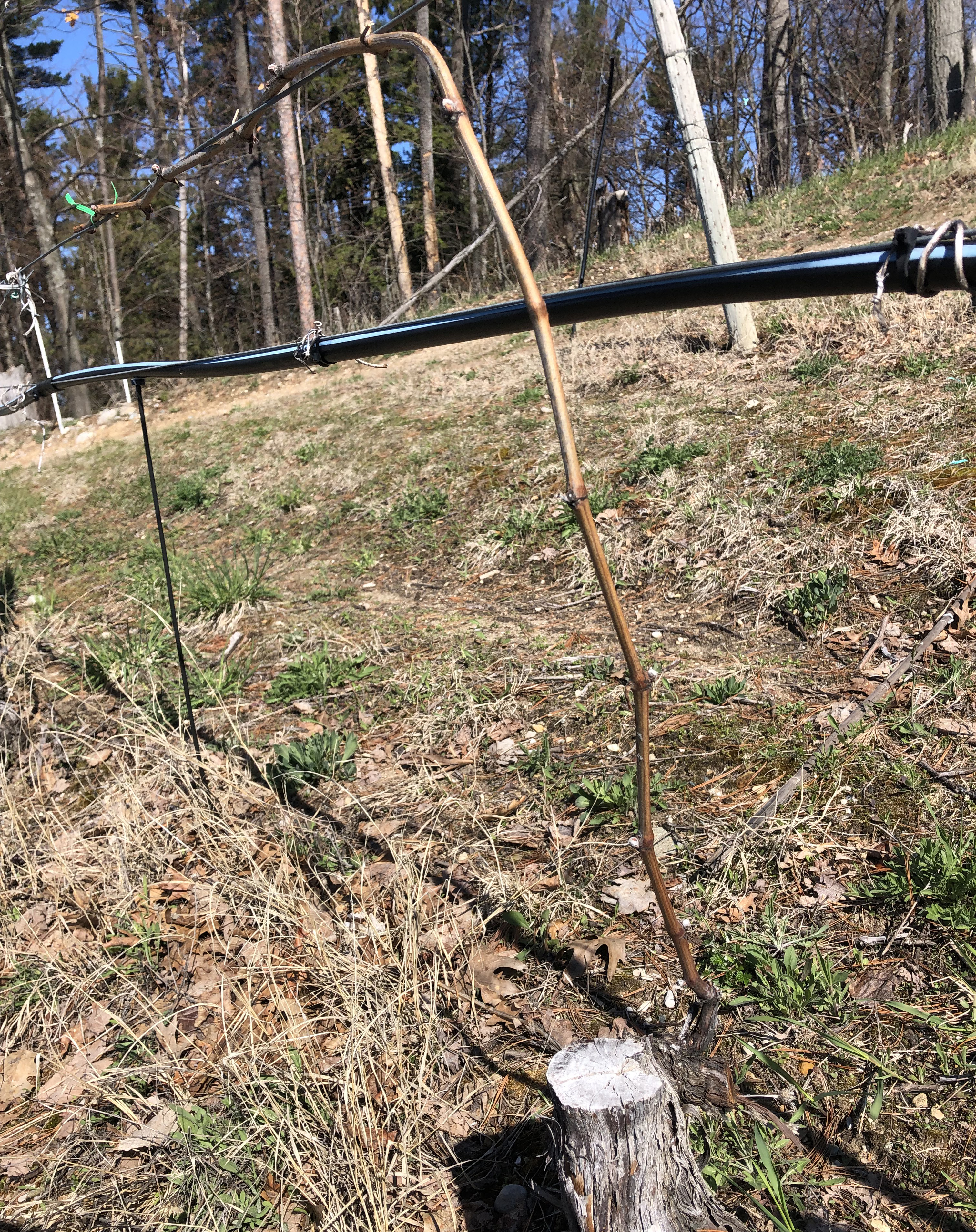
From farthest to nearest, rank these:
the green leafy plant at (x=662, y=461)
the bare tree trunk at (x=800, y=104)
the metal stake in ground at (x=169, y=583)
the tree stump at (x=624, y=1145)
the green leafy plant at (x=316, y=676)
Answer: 1. the bare tree trunk at (x=800, y=104)
2. the green leafy plant at (x=662, y=461)
3. the green leafy plant at (x=316, y=676)
4. the metal stake in ground at (x=169, y=583)
5. the tree stump at (x=624, y=1145)

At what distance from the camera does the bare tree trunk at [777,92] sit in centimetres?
1462

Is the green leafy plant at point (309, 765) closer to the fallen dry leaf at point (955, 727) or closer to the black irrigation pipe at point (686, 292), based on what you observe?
the black irrigation pipe at point (686, 292)

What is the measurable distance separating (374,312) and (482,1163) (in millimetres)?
19812

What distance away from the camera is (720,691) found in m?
3.00

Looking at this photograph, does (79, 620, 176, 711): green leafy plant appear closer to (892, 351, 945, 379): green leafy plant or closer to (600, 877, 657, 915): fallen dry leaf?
(600, 877, 657, 915): fallen dry leaf

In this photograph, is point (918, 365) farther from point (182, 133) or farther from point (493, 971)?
point (182, 133)

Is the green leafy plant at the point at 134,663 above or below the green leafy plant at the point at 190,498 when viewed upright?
below

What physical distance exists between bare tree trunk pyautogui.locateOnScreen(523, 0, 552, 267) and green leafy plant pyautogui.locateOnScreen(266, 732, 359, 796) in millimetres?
14278

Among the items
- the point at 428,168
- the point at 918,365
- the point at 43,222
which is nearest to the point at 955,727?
the point at 918,365

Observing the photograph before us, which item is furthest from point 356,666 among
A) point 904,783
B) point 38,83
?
point 38,83

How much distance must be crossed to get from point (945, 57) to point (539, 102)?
23.4 feet

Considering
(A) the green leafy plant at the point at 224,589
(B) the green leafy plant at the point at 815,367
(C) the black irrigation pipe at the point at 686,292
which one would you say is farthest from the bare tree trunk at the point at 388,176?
(C) the black irrigation pipe at the point at 686,292

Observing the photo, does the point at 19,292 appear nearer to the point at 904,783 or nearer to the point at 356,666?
the point at 356,666

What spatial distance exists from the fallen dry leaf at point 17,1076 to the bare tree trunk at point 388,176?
15.8 metres
